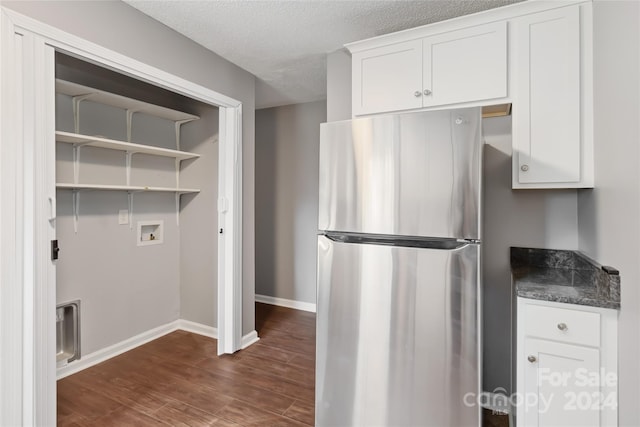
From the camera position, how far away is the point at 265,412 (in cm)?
195

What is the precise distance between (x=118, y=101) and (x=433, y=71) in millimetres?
2371

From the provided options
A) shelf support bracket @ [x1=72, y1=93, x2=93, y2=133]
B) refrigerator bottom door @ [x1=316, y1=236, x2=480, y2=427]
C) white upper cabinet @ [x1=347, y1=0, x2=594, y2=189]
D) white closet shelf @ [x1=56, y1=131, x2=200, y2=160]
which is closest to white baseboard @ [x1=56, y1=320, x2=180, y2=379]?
white closet shelf @ [x1=56, y1=131, x2=200, y2=160]

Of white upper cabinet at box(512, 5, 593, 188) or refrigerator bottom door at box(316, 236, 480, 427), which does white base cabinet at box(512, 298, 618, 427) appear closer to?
refrigerator bottom door at box(316, 236, 480, 427)

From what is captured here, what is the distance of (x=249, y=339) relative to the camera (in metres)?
2.94

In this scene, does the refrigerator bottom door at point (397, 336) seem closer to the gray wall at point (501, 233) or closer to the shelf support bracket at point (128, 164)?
the gray wall at point (501, 233)

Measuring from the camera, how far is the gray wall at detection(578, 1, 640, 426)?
109 cm

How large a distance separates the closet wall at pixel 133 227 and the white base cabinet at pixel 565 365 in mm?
2557

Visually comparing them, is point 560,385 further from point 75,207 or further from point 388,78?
point 75,207

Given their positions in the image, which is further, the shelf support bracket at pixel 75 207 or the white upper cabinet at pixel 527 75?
the shelf support bracket at pixel 75 207

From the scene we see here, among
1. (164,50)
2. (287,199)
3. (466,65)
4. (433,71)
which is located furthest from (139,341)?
(466,65)

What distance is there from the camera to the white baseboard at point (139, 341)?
2386 millimetres

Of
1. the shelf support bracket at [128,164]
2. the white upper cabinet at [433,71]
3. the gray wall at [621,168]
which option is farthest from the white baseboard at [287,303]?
the gray wall at [621,168]

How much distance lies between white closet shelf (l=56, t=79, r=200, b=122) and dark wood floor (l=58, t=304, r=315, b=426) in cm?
205

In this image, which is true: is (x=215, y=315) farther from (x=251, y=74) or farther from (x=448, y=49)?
(x=448, y=49)
